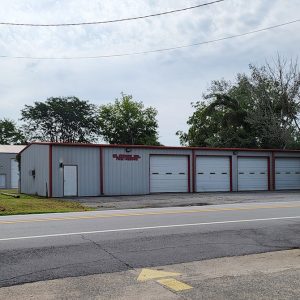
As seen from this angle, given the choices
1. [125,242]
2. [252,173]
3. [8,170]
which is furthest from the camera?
[8,170]

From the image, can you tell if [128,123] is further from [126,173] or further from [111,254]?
[111,254]

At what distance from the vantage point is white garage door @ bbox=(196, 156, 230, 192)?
34.7m

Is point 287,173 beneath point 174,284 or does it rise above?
above

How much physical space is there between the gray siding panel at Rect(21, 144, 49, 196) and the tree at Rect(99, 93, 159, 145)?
42821 millimetres

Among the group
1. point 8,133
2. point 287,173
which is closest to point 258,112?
point 287,173

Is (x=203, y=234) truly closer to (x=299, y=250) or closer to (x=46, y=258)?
(x=299, y=250)

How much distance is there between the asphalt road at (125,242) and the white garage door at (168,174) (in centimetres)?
1848

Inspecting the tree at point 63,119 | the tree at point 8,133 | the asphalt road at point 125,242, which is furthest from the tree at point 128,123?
the asphalt road at point 125,242

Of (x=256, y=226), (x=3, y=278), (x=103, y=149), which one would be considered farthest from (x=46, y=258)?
(x=103, y=149)

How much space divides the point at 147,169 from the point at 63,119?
165ft

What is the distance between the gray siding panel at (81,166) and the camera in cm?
2930

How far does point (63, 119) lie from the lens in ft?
Answer: 263

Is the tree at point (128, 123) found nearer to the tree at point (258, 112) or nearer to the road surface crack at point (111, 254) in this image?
the tree at point (258, 112)

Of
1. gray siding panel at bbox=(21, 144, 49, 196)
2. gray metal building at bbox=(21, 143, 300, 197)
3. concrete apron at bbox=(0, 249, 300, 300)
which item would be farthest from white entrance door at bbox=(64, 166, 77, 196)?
concrete apron at bbox=(0, 249, 300, 300)
